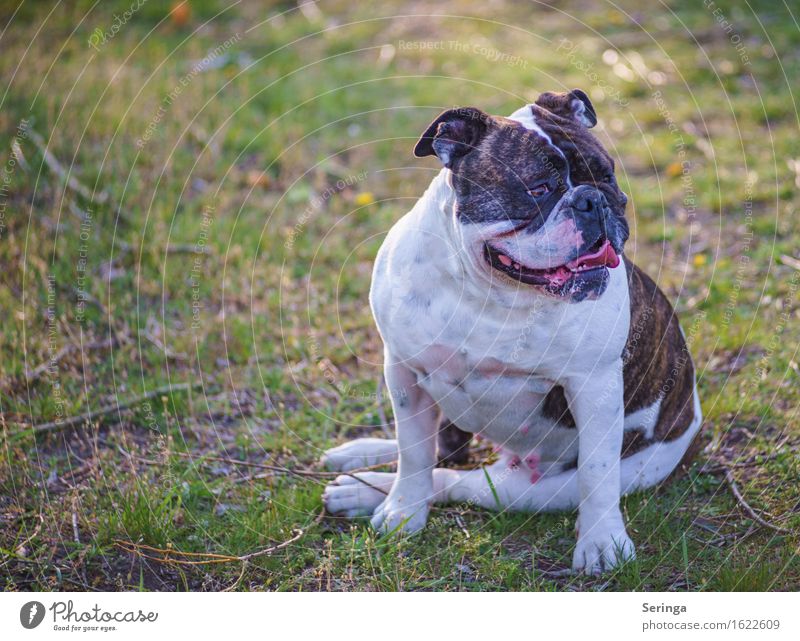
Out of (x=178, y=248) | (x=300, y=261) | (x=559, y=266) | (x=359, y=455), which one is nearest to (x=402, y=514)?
(x=359, y=455)

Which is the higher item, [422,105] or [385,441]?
[422,105]

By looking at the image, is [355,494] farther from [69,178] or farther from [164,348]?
[69,178]

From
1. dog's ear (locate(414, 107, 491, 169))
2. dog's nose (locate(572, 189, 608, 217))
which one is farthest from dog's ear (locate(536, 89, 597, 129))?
dog's nose (locate(572, 189, 608, 217))

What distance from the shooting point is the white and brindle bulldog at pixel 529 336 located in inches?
139

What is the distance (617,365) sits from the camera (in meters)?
3.79

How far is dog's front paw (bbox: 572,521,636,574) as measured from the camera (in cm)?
380

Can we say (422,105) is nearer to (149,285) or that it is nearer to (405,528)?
(149,285)

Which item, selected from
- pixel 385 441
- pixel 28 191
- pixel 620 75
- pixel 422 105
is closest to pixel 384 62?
pixel 422 105

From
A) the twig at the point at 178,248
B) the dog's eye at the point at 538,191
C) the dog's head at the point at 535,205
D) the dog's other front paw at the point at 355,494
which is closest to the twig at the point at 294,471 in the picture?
the dog's other front paw at the point at 355,494

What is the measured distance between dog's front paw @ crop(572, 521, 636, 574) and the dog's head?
977 mm

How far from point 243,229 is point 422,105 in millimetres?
2436

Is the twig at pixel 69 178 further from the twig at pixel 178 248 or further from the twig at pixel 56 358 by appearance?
the twig at pixel 56 358

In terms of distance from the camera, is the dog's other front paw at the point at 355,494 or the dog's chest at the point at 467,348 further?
the dog's other front paw at the point at 355,494

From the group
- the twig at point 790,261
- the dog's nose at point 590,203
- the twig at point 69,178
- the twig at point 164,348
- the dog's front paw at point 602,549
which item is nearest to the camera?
the dog's nose at point 590,203
